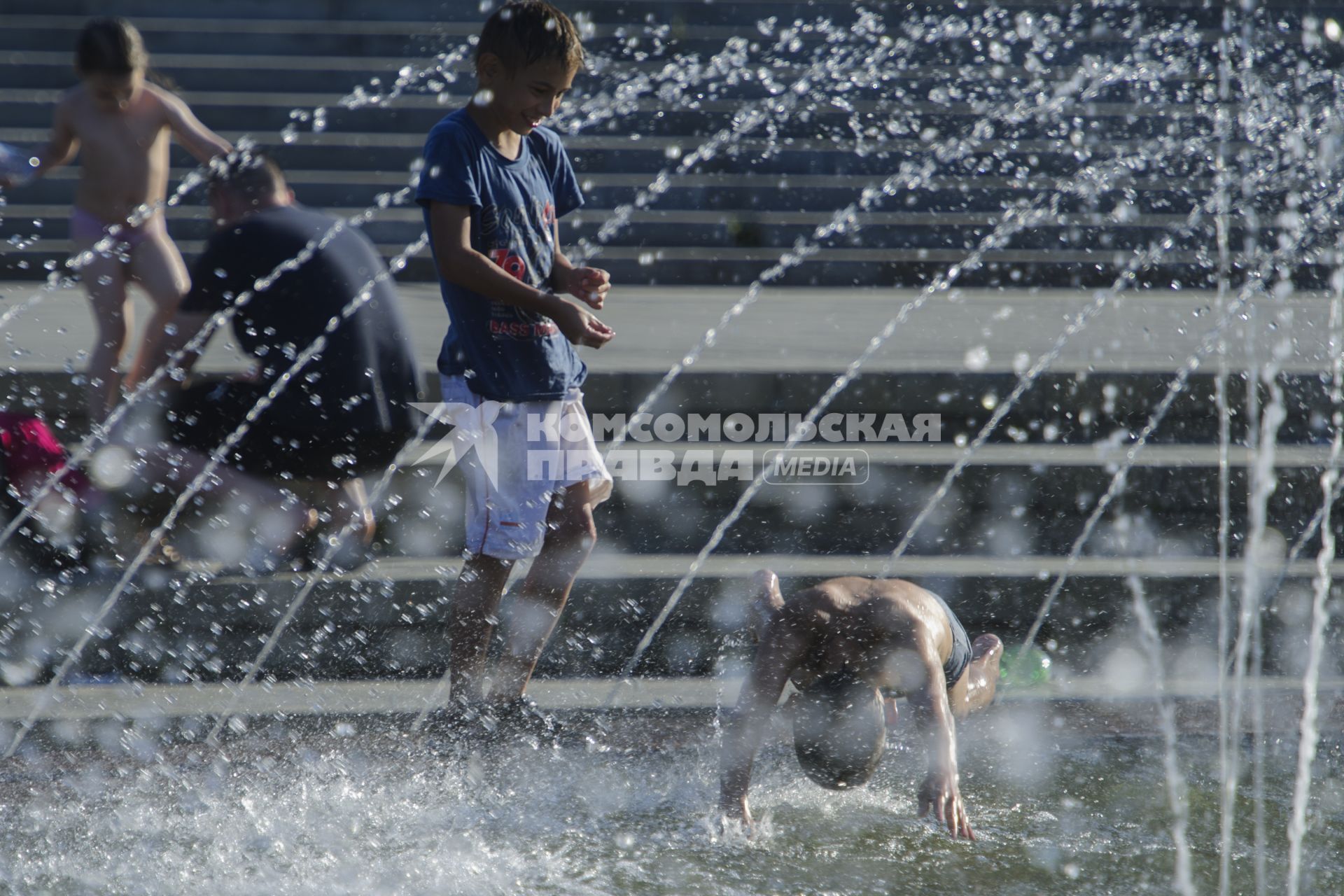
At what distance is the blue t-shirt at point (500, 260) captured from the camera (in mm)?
Answer: 2875

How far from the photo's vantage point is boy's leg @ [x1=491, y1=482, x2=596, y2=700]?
3143 millimetres

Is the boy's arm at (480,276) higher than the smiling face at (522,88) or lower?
lower

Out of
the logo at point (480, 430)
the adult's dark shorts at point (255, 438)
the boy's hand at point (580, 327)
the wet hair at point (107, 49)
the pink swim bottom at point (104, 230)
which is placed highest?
the wet hair at point (107, 49)

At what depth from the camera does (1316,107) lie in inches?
336

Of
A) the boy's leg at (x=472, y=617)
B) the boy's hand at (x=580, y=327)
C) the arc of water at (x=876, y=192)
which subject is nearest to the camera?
the boy's hand at (x=580, y=327)

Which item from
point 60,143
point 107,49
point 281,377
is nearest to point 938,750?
point 281,377

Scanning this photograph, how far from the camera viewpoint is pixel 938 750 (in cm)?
261

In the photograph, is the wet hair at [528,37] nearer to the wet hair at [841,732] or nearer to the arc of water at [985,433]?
the wet hair at [841,732]

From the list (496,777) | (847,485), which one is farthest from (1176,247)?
(496,777)

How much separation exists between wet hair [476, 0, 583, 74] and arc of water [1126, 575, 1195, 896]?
2.21 metres

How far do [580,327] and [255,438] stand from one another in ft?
4.34

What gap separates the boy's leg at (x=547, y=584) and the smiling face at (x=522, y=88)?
3.00 feet

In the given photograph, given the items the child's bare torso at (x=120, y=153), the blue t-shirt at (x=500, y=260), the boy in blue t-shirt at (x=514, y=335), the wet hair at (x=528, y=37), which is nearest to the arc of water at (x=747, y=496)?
the boy in blue t-shirt at (x=514, y=335)

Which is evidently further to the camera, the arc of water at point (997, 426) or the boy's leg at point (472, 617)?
the arc of water at point (997, 426)
